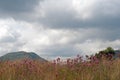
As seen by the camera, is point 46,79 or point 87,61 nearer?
point 46,79

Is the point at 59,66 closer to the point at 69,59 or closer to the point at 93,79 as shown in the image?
the point at 69,59

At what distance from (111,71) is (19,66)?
3.10 metres

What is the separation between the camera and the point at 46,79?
35.8 feet

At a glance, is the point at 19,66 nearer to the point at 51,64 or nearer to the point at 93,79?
the point at 51,64

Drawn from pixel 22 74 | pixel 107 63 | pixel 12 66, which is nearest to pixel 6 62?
pixel 12 66

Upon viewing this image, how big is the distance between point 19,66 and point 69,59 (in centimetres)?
187

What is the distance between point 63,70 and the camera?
40.6ft

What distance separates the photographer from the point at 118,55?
47.9ft

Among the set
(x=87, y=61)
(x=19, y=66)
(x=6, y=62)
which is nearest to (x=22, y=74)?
(x=19, y=66)

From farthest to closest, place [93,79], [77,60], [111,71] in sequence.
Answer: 1. [77,60]
2. [111,71]
3. [93,79]

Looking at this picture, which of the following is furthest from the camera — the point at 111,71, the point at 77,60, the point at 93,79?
the point at 77,60

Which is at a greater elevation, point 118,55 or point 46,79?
point 118,55

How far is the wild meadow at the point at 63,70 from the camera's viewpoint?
37.8ft

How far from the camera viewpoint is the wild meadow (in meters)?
11.5
